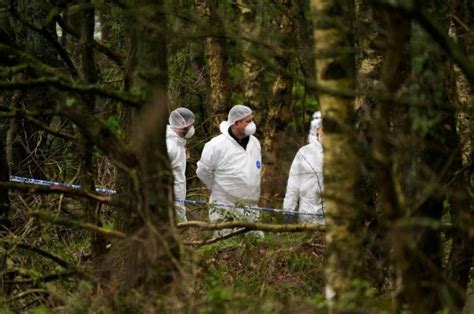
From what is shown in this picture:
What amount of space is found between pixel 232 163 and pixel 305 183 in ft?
3.36

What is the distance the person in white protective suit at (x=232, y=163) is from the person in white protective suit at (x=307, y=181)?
1.99ft

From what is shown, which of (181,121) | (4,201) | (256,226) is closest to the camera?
(256,226)

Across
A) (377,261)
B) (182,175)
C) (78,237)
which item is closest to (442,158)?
(377,261)

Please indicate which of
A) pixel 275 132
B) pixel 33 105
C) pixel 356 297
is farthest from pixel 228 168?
pixel 356 297

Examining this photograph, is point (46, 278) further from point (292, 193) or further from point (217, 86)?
point (217, 86)

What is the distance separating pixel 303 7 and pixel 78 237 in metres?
3.54

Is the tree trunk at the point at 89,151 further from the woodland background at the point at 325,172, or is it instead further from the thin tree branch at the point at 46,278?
the thin tree branch at the point at 46,278

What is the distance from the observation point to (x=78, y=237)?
39.2ft

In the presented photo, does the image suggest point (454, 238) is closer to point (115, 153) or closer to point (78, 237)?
point (115, 153)

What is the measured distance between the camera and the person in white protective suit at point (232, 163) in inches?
589

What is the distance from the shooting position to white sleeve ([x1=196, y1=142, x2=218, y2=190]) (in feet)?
49.1

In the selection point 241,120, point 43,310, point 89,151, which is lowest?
point 43,310

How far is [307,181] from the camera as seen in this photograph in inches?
575

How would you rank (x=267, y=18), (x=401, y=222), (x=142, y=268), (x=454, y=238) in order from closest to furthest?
1. (x=401, y=222)
2. (x=142, y=268)
3. (x=267, y=18)
4. (x=454, y=238)
